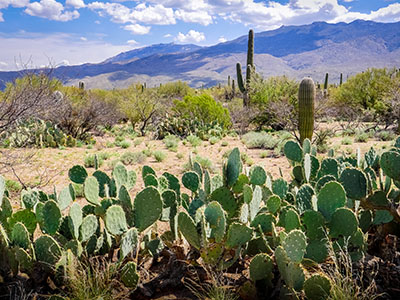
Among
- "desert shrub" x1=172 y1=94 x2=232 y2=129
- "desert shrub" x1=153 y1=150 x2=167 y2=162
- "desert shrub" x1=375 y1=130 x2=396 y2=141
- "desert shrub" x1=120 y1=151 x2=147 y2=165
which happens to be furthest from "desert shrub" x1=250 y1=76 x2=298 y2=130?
"desert shrub" x1=120 y1=151 x2=147 y2=165

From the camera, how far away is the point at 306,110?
11.1m

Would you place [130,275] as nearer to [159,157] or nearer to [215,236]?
[215,236]

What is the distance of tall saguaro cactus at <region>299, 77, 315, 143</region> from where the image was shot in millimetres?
11055

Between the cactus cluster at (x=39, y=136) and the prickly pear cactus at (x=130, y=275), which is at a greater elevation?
the cactus cluster at (x=39, y=136)

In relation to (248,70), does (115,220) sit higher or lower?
lower

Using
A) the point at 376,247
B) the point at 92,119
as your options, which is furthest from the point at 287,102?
the point at 376,247

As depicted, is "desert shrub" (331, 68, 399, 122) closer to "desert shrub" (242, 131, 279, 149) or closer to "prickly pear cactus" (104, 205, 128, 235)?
"desert shrub" (242, 131, 279, 149)

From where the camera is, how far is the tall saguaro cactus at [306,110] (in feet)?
36.3

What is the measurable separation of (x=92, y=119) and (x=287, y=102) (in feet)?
27.3

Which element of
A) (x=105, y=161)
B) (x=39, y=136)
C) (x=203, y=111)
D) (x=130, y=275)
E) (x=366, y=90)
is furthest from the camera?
(x=366, y=90)

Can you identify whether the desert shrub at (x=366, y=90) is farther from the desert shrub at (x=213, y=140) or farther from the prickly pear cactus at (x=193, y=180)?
the prickly pear cactus at (x=193, y=180)

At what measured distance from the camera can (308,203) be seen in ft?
10.6

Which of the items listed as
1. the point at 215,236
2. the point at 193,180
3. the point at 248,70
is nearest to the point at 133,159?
the point at 193,180

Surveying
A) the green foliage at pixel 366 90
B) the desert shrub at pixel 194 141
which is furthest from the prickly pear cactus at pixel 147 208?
the green foliage at pixel 366 90
